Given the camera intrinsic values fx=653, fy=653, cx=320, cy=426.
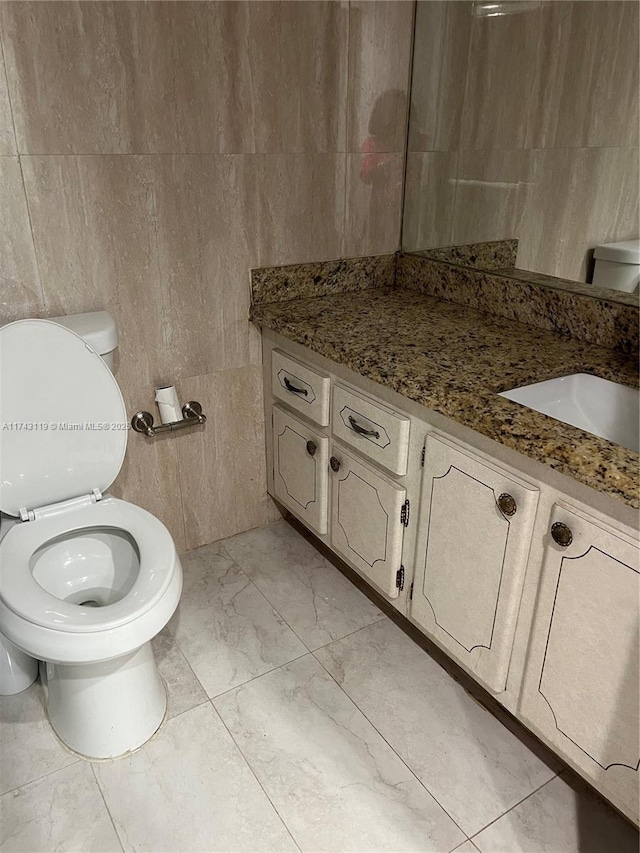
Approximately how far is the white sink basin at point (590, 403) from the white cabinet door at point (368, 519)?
0.39 metres

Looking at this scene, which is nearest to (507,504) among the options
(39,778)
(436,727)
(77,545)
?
(436,727)

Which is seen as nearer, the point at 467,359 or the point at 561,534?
the point at 561,534

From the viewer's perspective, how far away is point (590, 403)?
4.85ft

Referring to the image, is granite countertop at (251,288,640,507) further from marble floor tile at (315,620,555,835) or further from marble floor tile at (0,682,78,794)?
marble floor tile at (0,682,78,794)

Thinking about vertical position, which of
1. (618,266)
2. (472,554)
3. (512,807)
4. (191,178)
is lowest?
(512,807)

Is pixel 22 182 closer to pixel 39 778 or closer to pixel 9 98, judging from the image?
pixel 9 98

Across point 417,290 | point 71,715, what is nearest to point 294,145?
point 417,290

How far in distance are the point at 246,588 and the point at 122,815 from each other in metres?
0.76

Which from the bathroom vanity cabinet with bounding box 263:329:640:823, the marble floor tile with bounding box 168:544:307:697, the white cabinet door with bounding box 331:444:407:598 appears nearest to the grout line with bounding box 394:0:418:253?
the bathroom vanity cabinet with bounding box 263:329:640:823

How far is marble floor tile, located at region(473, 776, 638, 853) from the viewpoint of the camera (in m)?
1.32

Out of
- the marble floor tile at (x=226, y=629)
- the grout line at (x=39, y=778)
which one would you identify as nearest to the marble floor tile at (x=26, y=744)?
the grout line at (x=39, y=778)

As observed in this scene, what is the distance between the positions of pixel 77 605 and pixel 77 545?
0.27 m

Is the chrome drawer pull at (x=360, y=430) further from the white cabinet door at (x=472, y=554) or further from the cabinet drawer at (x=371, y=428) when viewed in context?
the white cabinet door at (x=472, y=554)

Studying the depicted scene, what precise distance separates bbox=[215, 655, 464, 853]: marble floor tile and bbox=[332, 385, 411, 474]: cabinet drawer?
0.61 m
